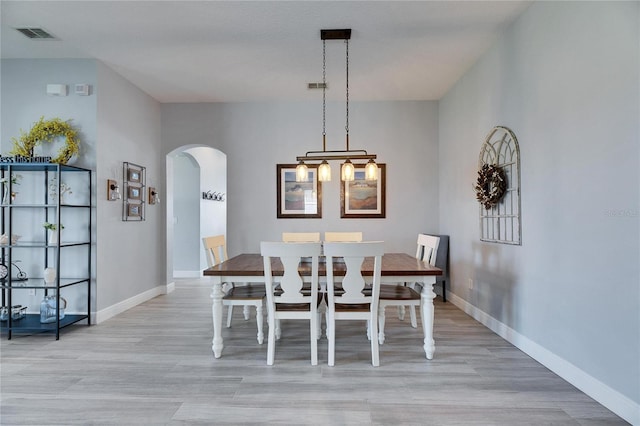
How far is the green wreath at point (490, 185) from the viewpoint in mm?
3207

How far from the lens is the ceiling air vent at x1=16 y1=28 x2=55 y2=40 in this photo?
322 centimetres

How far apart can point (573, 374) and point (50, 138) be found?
16.4 ft

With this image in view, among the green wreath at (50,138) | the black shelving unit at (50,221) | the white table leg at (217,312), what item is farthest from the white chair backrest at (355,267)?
the green wreath at (50,138)

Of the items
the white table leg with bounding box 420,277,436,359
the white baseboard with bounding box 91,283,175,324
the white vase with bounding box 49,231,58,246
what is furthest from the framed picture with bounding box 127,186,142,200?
the white table leg with bounding box 420,277,436,359

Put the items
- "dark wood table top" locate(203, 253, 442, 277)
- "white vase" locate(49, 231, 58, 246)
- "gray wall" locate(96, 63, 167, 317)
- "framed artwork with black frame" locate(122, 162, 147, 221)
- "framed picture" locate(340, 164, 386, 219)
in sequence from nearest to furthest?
"dark wood table top" locate(203, 253, 442, 277) → "white vase" locate(49, 231, 58, 246) → "gray wall" locate(96, 63, 167, 317) → "framed artwork with black frame" locate(122, 162, 147, 221) → "framed picture" locate(340, 164, 386, 219)

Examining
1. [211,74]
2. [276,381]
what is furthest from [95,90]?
[276,381]

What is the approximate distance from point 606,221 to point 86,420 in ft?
10.2

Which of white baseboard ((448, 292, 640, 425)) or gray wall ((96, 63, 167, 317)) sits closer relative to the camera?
white baseboard ((448, 292, 640, 425))

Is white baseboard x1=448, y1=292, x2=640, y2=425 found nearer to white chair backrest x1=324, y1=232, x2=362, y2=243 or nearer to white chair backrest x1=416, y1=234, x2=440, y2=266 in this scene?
white chair backrest x1=416, y1=234, x2=440, y2=266

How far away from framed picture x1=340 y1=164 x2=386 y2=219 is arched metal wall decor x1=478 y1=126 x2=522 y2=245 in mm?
1641

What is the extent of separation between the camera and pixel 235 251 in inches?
204

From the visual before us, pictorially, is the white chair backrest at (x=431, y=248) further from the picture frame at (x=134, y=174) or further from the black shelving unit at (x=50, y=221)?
the picture frame at (x=134, y=174)

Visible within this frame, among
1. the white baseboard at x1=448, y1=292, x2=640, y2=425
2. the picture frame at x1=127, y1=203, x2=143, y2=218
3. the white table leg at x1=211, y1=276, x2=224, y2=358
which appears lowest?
the white baseboard at x1=448, y1=292, x2=640, y2=425

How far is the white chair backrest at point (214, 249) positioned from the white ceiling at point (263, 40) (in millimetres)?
1899
